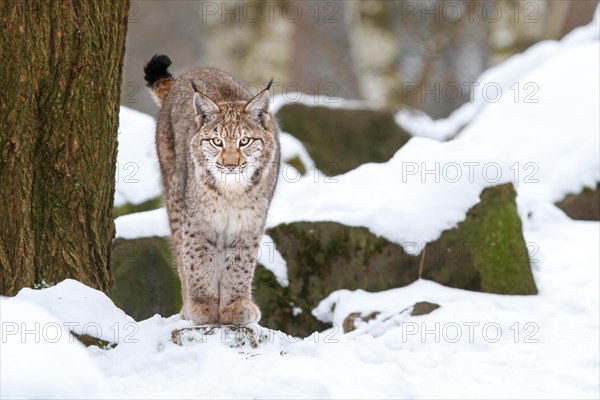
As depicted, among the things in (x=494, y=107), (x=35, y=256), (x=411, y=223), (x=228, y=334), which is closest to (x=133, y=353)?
(x=228, y=334)

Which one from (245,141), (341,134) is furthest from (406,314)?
(341,134)

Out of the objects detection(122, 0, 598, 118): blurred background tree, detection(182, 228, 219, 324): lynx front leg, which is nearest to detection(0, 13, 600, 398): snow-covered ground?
detection(182, 228, 219, 324): lynx front leg

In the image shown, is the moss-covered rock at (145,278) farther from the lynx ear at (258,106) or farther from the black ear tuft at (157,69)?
the lynx ear at (258,106)

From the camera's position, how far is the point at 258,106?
193 inches

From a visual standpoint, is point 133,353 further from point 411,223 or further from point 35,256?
point 411,223

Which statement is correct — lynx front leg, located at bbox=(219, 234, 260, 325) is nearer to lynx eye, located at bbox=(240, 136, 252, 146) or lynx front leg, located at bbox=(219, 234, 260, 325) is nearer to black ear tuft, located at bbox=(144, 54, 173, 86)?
lynx eye, located at bbox=(240, 136, 252, 146)

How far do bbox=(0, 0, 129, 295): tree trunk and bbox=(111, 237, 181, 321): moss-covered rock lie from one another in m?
1.41

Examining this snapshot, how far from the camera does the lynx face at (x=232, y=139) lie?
477 centimetres

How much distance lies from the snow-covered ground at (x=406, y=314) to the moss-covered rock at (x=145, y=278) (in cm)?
11

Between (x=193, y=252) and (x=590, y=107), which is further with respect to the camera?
(x=590, y=107)

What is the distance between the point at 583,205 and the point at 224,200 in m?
3.88

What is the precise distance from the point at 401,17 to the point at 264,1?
220 cm

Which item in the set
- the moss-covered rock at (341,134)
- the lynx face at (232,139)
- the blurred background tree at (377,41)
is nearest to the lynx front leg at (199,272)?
the lynx face at (232,139)

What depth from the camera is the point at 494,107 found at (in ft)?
31.9
